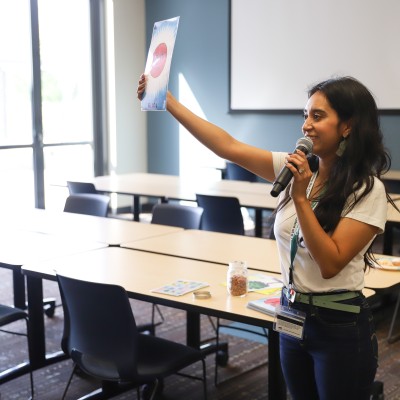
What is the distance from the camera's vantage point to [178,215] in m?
4.20

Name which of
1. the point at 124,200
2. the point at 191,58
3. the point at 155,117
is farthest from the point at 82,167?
the point at 191,58

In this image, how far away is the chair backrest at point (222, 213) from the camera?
4570 mm

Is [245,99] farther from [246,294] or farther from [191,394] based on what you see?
[246,294]

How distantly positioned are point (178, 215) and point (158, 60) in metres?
2.16

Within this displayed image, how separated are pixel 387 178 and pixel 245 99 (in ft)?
8.06

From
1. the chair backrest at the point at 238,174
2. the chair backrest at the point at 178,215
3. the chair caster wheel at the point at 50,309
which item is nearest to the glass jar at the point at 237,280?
the chair backrest at the point at 178,215

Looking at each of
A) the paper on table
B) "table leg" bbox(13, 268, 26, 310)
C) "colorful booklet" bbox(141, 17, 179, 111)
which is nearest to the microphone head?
"colorful booklet" bbox(141, 17, 179, 111)

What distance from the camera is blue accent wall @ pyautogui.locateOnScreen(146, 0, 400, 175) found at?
8016mm

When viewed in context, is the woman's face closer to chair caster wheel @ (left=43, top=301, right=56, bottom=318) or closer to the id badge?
the id badge

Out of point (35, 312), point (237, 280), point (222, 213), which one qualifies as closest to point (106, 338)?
point (237, 280)

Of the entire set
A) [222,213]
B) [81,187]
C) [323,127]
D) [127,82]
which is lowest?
[222,213]

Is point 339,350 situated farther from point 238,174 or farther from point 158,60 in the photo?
point 238,174

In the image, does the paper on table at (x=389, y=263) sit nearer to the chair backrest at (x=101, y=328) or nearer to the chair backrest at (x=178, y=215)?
the chair backrest at (x=101, y=328)

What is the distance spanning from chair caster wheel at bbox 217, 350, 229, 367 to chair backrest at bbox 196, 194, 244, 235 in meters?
1.18
